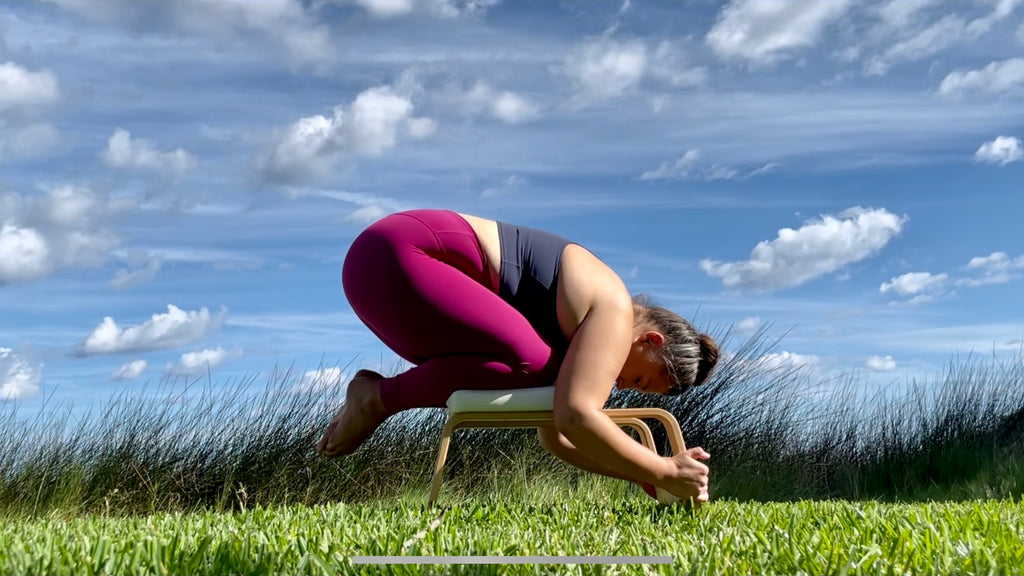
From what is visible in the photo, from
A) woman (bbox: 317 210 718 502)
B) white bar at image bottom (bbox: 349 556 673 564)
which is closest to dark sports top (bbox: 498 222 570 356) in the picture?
woman (bbox: 317 210 718 502)

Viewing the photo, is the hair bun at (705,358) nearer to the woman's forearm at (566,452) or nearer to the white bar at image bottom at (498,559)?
the woman's forearm at (566,452)

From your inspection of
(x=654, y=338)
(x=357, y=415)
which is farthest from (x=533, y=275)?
(x=357, y=415)

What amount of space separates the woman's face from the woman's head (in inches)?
0.6

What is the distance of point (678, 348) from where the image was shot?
3293mm

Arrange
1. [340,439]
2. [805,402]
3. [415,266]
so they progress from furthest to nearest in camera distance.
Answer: [805,402] → [340,439] → [415,266]

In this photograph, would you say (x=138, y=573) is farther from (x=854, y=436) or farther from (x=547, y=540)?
(x=854, y=436)

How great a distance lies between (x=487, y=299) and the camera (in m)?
3.09

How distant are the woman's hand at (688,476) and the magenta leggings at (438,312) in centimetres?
50

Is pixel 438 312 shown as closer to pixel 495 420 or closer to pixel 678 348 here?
pixel 495 420

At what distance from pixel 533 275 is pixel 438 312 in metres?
0.36

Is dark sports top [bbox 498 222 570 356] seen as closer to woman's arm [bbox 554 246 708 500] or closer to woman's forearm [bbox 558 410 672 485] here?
woman's arm [bbox 554 246 708 500]

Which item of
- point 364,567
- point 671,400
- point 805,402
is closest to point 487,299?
point 364,567

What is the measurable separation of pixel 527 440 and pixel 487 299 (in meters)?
3.36

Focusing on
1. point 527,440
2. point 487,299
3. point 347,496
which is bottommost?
point 347,496
